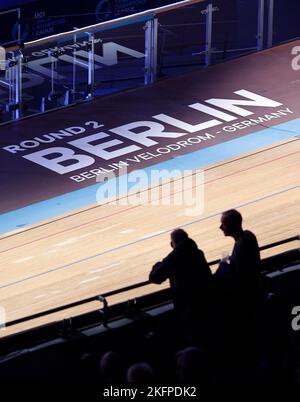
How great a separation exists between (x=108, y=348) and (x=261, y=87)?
519cm

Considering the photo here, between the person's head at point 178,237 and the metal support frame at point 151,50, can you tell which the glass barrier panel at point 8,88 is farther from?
the person's head at point 178,237

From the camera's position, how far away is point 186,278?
614 cm

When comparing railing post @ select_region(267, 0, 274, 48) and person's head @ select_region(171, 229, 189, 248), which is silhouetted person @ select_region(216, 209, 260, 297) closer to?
person's head @ select_region(171, 229, 189, 248)

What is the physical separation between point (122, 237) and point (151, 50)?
336 centimetres

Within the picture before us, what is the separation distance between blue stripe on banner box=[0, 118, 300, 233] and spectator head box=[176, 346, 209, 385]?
12.9ft

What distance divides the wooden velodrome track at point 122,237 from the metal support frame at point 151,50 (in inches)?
79.9

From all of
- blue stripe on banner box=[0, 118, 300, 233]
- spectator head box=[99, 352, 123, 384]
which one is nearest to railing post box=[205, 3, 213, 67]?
blue stripe on banner box=[0, 118, 300, 233]

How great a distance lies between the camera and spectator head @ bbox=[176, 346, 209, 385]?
4625mm

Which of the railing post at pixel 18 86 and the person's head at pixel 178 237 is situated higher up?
the railing post at pixel 18 86

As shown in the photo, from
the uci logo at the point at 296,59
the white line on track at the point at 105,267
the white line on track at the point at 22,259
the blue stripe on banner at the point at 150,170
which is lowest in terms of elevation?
the white line on track at the point at 105,267

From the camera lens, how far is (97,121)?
10.3m

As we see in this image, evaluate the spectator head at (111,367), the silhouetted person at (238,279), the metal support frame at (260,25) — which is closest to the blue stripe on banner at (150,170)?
the metal support frame at (260,25)

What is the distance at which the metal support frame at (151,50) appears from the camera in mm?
10953

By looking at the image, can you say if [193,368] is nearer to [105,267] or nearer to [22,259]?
[105,267]
